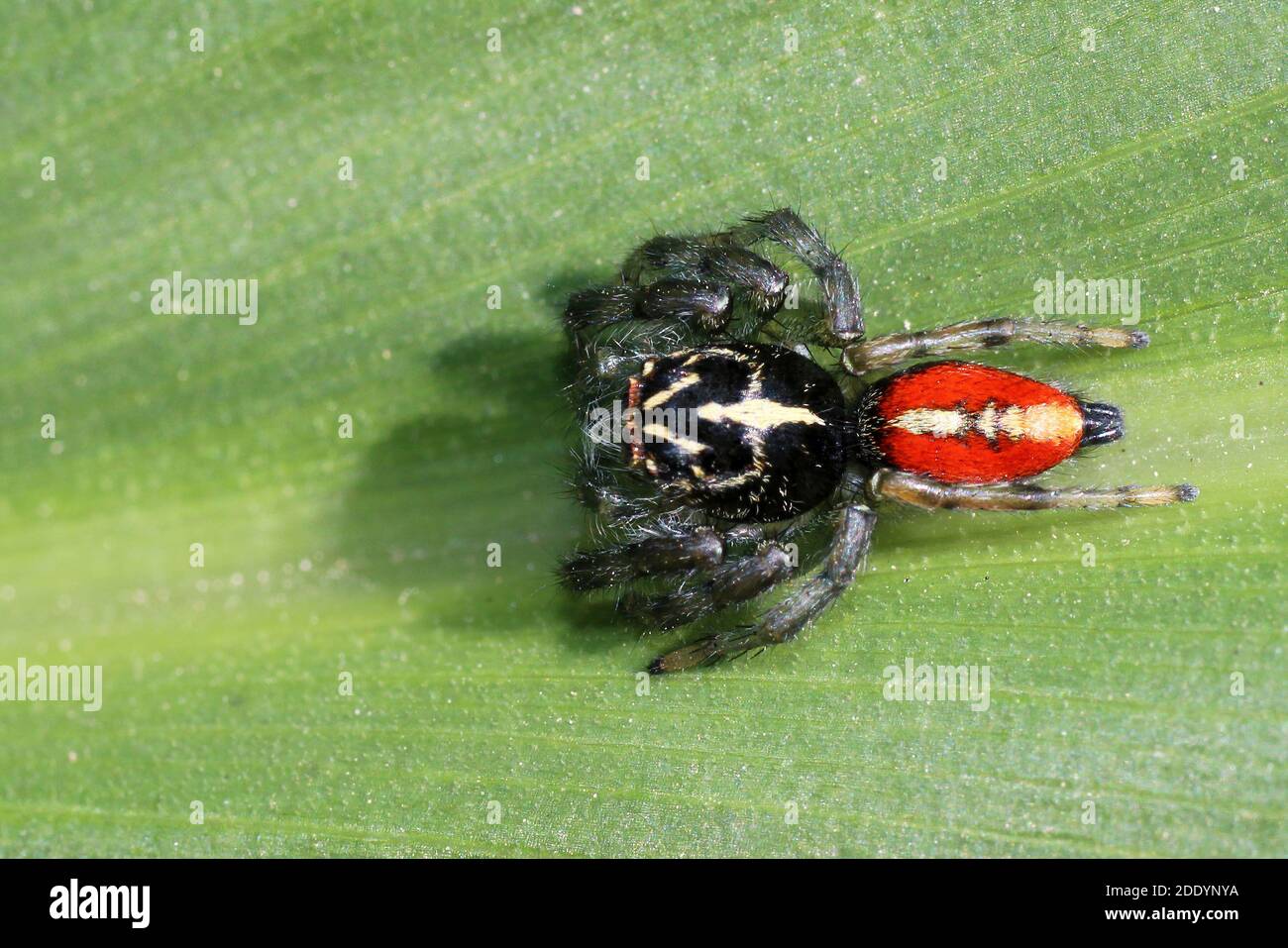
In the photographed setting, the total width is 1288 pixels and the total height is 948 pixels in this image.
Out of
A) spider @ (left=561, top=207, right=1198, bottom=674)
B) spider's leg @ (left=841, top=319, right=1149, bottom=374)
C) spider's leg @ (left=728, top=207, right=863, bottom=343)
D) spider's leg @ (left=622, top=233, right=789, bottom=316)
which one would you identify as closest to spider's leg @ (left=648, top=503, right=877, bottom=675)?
spider @ (left=561, top=207, right=1198, bottom=674)

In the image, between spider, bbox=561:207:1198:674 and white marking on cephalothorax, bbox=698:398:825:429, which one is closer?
spider, bbox=561:207:1198:674

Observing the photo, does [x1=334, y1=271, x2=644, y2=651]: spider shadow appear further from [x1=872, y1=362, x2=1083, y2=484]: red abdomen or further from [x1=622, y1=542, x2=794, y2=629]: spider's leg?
[x1=872, y1=362, x2=1083, y2=484]: red abdomen

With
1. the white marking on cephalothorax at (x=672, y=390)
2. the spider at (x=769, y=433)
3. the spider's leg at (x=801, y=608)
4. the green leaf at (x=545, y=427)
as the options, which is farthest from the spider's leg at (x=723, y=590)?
the white marking on cephalothorax at (x=672, y=390)

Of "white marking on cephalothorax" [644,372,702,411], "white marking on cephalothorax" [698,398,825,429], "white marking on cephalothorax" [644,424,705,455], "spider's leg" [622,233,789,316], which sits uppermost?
"spider's leg" [622,233,789,316]

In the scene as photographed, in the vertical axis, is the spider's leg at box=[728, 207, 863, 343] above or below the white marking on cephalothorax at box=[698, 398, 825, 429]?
above

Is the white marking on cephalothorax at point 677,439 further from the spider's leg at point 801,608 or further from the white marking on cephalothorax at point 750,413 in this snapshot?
the spider's leg at point 801,608

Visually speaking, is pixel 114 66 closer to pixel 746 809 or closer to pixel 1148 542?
pixel 746 809

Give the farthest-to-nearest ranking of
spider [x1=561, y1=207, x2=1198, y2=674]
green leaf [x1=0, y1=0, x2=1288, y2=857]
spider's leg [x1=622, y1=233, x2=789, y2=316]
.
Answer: spider's leg [x1=622, y1=233, x2=789, y2=316]
spider [x1=561, y1=207, x2=1198, y2=674]
green leaf [x1=0, y1=0, x2=1288, y2=857]

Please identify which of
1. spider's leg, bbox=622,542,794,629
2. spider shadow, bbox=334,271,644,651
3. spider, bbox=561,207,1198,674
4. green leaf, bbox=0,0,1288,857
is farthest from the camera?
spider shadow, bbox=334,271,644,651
